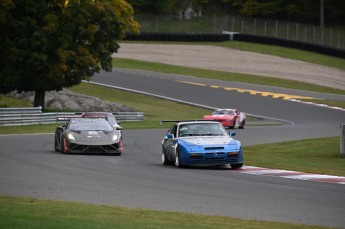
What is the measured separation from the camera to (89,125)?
91.0 feet

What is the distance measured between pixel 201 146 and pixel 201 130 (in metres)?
1.36

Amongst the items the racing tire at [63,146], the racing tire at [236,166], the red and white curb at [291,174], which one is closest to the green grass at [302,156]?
the red and white curb at [291,174]

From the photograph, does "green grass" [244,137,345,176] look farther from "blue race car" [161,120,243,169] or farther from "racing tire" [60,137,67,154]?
"racing tire" [60,137,67,154]

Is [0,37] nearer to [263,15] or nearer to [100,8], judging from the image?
[100,8]

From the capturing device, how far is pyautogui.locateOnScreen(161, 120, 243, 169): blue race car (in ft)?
71.9

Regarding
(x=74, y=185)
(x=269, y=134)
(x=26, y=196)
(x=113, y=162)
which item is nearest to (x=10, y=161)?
(x=113, y=162)

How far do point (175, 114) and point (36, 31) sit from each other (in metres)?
11.6

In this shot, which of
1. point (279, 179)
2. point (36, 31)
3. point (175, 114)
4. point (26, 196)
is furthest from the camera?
point (175, 114)

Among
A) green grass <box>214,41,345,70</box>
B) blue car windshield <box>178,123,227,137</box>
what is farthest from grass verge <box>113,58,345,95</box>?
blue car windshield <box>178,123,227,137</box>

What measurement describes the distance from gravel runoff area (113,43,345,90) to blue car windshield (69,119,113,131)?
5000 centimetres

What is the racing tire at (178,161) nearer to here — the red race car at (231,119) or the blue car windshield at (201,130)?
the blue car windshield at (201,130)

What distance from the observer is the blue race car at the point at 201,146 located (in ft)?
71.9

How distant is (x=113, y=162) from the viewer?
77.4 feet

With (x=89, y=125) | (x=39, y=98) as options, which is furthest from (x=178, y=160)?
(x=39, y=98)
